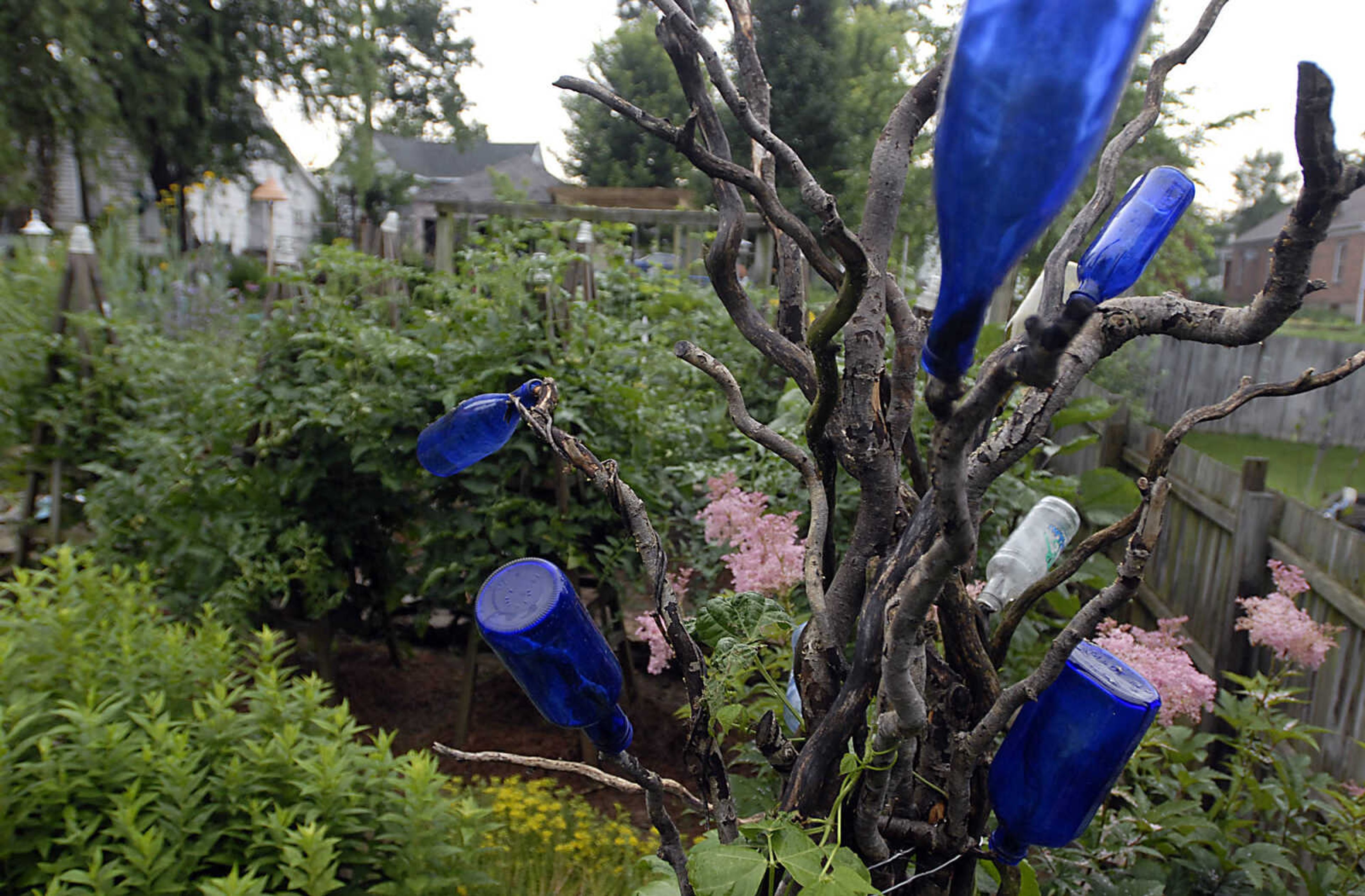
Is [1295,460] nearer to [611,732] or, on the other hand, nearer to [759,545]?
[759,545]

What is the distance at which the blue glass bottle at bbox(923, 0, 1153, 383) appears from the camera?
363mm

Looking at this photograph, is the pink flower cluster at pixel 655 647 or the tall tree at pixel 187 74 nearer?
the pink flower cluster at pixel 655 647

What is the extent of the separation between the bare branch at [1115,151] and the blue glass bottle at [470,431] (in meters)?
0.43

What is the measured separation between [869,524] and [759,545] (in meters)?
0.78

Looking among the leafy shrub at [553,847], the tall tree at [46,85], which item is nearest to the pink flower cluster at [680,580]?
the leafy shrub at [553,847]

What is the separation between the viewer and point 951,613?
69cm

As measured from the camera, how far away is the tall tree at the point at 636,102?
60.2 feet

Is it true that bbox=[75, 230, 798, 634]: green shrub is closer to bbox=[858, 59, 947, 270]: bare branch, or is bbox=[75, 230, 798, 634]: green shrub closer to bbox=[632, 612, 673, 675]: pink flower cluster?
bbox=[632, 612, 673, 675]: pink flower cluster

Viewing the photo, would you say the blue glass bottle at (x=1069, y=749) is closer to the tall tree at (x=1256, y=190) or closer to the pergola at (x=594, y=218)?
the pergola at (x=594, y=218)

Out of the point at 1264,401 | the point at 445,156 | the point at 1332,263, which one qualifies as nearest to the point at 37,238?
the point at 1264,401

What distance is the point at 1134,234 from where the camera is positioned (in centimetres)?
60

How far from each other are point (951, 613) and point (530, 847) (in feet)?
5.93

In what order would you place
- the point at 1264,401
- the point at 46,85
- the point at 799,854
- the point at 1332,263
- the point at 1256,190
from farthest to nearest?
the point at 1256,190
the point at 1332,263
the point at 46,85
the point at 1264,401
the point at 799,854

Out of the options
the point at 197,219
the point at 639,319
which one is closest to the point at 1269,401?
the point at 639,319
